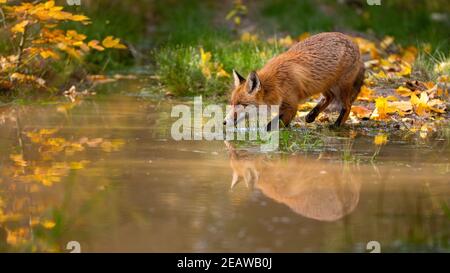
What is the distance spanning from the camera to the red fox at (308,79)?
8.67 m

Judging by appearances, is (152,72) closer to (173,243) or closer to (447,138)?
(447,138)

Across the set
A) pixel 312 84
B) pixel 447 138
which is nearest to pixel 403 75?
pixel 312 84

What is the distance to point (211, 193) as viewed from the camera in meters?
5.56

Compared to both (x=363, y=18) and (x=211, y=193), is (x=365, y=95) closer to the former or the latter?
(x=211, y=193)

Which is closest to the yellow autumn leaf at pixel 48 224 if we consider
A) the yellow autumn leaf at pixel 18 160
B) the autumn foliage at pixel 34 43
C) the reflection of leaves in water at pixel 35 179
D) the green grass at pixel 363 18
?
the reflection of leaves in water at pixel 35 179

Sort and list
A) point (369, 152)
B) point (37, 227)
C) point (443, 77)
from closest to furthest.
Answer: point (37, 227) < point (369, 152) < point (443, 77)

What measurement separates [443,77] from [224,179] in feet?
16.1

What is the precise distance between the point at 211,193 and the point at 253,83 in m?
3.12

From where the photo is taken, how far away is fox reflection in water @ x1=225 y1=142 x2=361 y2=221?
522 cm

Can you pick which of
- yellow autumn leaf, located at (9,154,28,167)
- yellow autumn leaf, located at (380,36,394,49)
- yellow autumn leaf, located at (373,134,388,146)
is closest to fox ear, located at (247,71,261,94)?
yellow autumn leaf, located at (373,134,388,146)

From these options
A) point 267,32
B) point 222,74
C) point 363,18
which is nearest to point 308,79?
point 222,74

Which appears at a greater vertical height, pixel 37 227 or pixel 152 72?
pixel 37 227

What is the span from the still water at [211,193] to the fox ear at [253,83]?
87 cm

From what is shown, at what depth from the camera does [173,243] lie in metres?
4.45
